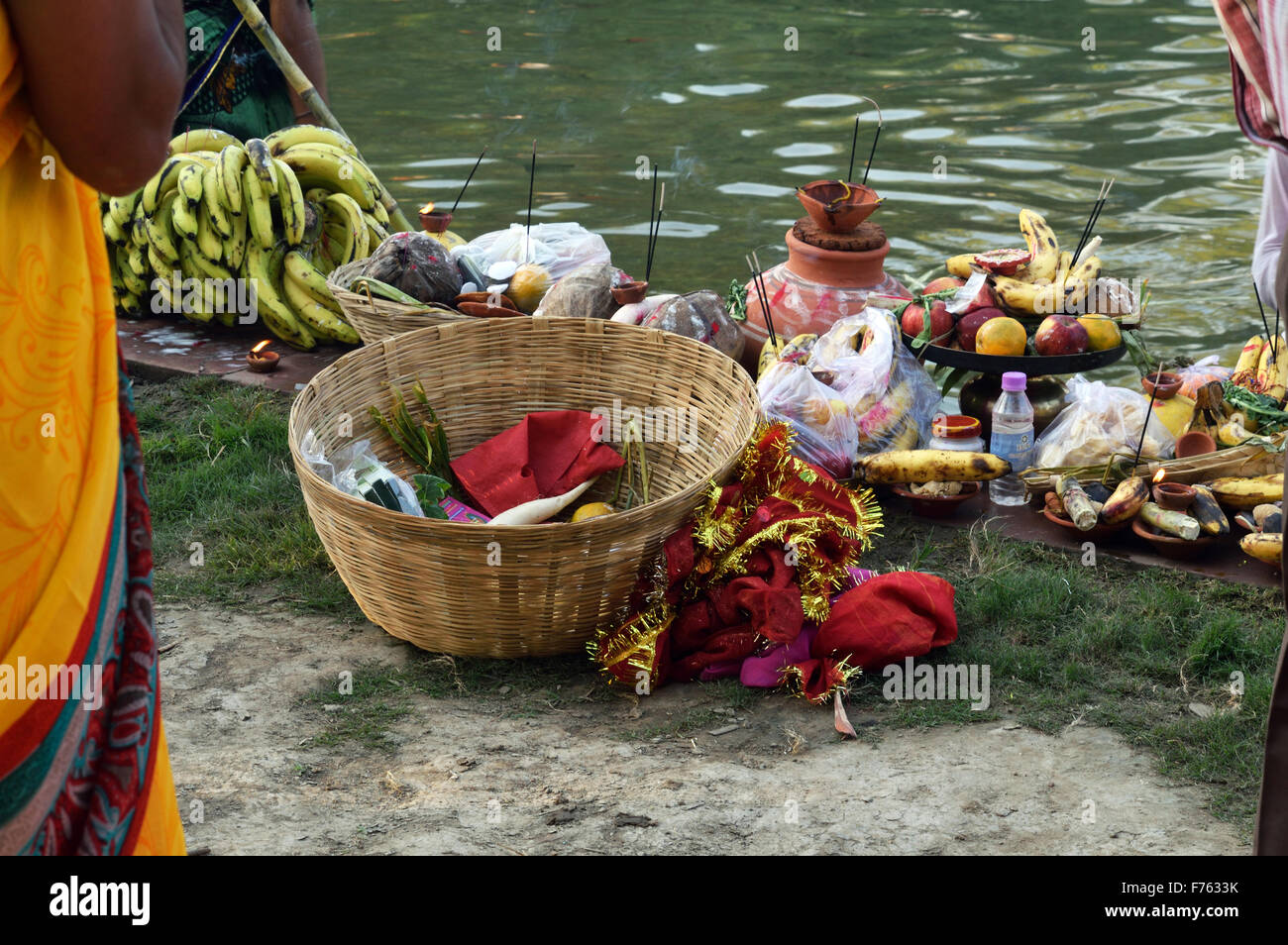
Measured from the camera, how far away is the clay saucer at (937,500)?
3748 millimetres

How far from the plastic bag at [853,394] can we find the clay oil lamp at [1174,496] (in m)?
0.78

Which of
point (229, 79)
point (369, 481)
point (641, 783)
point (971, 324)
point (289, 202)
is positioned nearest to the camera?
point (641, 783)

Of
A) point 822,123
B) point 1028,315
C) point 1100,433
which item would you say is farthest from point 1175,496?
point 822,123

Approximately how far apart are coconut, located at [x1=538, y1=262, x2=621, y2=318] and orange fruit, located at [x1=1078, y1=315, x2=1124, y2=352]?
156cm

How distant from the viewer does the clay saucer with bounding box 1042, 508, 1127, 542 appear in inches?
139

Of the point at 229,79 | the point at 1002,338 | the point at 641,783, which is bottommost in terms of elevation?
the point at 641,783

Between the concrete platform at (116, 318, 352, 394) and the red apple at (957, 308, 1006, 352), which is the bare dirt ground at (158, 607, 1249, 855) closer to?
the red apple at (957, 308, 1006, 352)

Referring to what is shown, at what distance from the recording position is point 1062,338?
393 cm

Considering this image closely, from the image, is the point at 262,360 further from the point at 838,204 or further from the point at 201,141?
the point at 838,204

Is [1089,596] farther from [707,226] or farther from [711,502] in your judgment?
[707,226]

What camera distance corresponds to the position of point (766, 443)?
327cm

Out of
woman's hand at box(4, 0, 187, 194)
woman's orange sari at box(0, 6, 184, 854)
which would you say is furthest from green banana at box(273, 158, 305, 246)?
woman's hand at box(4, 0, 187, 194)

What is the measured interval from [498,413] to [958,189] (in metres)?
4.67

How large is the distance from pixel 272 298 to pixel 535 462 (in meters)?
1.96
